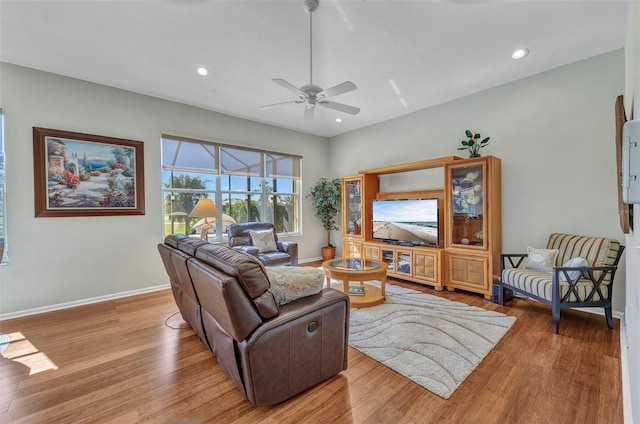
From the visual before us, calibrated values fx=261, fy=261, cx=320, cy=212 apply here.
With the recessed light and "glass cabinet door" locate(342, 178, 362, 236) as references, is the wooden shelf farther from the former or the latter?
the recessed light

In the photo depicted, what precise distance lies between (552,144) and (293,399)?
4.15 metres

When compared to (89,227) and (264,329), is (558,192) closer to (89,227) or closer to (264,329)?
(264,329)

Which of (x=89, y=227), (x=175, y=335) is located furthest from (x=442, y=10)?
(x=89, y=227)

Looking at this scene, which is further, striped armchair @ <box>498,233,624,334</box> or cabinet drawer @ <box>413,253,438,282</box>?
cabinet drawer @ <box>413,253,438,282</box>

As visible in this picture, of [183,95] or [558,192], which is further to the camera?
[183,95]

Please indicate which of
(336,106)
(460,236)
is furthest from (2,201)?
(460,236)

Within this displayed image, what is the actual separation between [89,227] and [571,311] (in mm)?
6248

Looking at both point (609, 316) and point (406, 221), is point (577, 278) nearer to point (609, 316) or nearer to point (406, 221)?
point (609, 316)

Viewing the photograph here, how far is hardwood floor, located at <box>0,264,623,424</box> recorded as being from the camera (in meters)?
1.60

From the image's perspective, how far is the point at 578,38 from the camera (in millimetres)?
2754

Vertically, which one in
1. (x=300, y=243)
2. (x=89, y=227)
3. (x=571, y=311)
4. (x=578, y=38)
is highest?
(x=578, y=38)

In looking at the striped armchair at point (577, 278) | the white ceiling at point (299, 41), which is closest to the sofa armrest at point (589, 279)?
the striped armchair at point (577, 278)

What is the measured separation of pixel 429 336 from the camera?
2.47m

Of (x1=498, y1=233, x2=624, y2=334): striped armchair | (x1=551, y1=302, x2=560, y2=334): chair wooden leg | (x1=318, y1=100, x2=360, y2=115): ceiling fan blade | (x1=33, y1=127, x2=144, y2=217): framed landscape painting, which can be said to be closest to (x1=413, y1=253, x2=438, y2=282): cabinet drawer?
(x1=498, y1=233, x2=624, y2=334): striped armchair
